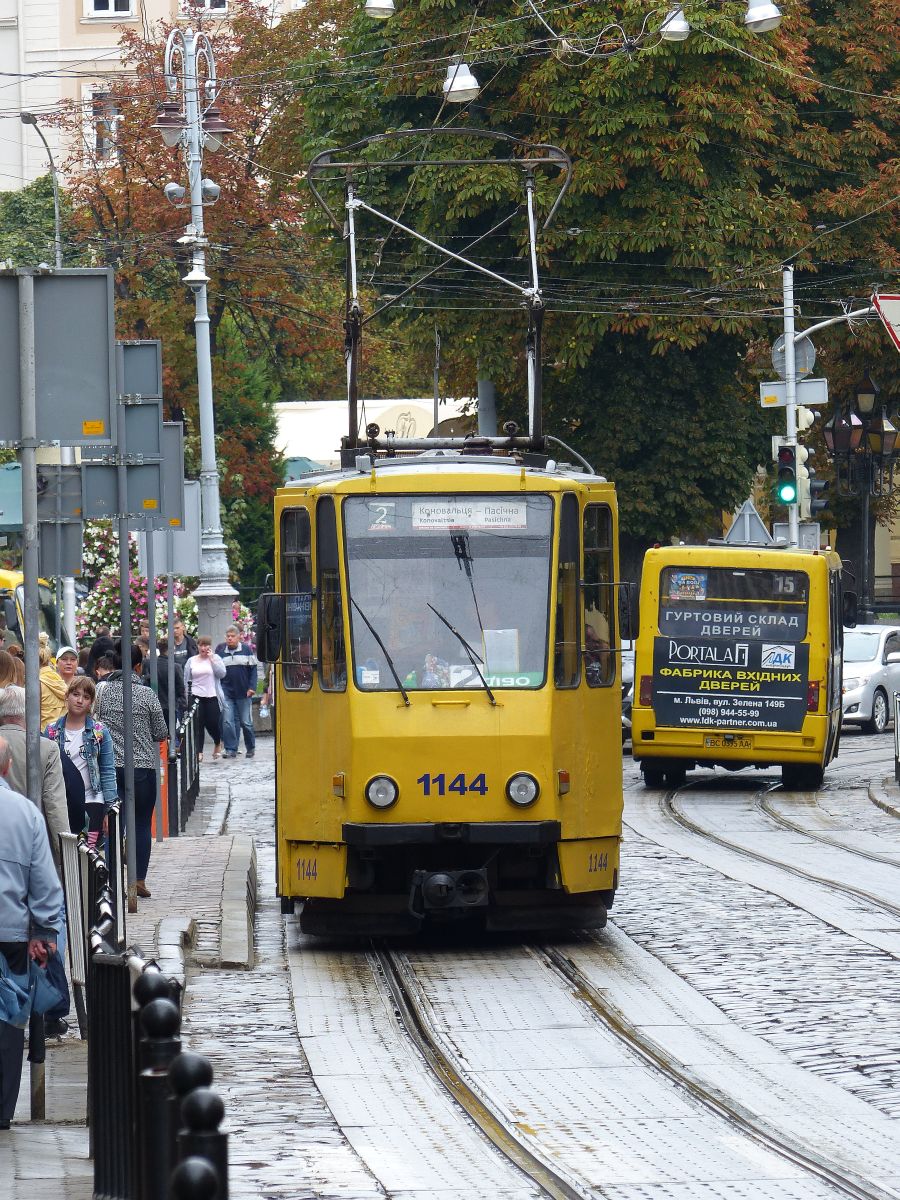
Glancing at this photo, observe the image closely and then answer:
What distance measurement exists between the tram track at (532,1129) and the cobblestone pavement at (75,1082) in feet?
4.12

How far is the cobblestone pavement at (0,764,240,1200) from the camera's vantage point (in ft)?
23.6

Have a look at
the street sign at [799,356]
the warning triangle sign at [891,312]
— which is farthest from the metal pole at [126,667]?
the street sign at [799,356]

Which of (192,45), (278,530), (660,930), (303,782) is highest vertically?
(192,45)

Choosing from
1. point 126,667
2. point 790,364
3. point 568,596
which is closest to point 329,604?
point 568,596

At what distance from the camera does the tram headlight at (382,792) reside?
1264 centimetres

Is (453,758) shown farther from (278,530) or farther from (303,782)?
(278,530)

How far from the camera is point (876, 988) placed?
1128 cm

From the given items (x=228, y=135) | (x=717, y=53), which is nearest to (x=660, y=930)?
(x=717, y=53)

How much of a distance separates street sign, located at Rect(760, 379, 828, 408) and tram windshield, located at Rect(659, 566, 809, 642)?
438 inches

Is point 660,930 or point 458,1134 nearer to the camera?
point 458,1134

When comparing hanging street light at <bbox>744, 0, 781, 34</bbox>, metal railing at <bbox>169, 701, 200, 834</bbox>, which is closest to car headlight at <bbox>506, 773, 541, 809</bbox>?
metal railing at <bbox>169, 701, 200, 834</bbox>

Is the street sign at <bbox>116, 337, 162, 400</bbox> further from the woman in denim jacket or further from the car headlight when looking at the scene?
the car headlight

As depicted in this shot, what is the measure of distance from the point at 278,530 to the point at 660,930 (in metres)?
3.30

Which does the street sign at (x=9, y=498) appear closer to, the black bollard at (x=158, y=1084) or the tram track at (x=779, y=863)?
the tram track at (x=779, y=863)
